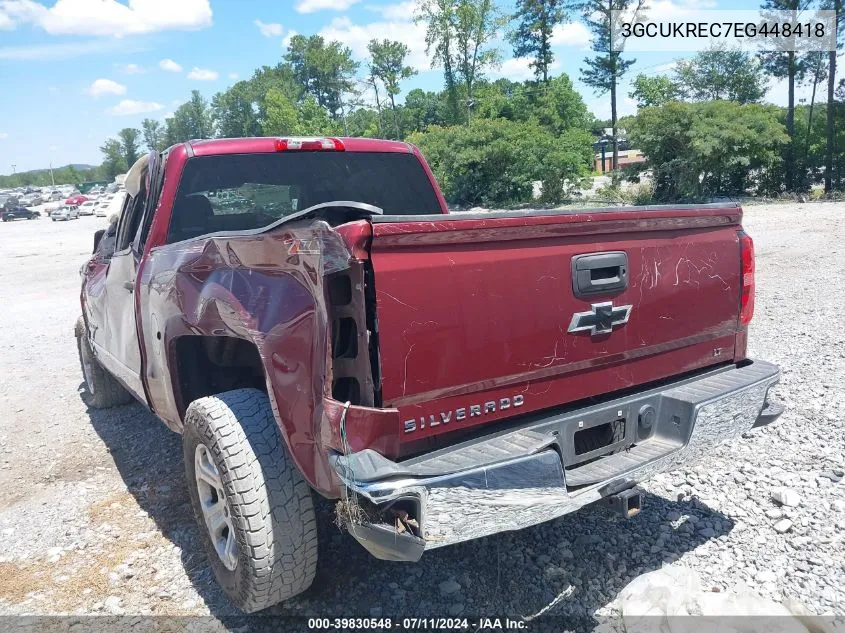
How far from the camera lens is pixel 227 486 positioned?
2.71 meters

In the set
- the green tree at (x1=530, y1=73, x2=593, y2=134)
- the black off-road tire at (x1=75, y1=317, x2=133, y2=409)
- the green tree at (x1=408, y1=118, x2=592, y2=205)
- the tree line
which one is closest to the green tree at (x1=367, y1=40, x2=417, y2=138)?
the tree line

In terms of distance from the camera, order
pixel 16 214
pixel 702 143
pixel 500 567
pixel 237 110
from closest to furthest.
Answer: pixel 500 567, pixel 702 143, pixel 16 214, pixel 237 110

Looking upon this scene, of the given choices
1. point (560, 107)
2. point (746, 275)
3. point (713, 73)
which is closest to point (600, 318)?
point (746, 275)

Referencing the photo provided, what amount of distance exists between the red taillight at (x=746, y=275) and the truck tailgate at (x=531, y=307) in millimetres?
117

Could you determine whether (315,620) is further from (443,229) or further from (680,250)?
(680,250)

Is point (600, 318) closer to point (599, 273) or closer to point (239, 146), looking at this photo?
point (599, 273)

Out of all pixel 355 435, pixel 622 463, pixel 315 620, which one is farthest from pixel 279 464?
pixel 622 463

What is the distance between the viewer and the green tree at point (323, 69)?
71.2 meters

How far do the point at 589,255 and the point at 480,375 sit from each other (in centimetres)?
68

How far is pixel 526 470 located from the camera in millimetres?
2396

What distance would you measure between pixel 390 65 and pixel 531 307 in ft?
194

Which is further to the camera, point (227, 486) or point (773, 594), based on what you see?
point (773, 594)

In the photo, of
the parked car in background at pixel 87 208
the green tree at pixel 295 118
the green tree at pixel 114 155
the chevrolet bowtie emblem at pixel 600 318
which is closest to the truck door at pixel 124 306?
the chevrolet bowtie emblem at pixel 600 318

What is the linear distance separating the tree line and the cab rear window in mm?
20672
